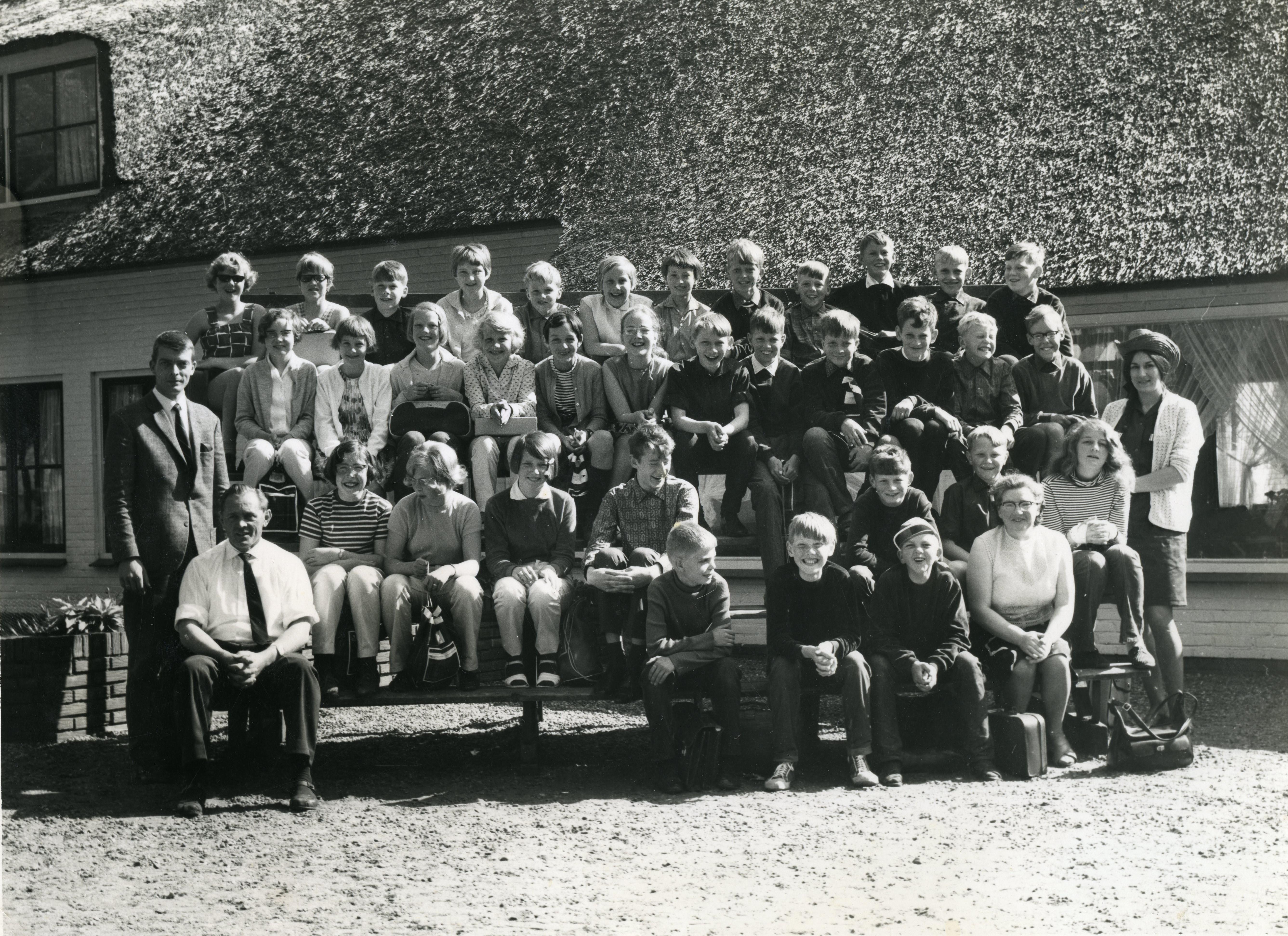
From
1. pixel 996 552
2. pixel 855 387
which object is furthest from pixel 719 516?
Result: pixel 996 552

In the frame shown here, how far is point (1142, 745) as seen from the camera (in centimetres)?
633

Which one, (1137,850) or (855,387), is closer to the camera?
(1137,850)

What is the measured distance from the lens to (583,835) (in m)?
5.46

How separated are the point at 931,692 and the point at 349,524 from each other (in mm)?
3153

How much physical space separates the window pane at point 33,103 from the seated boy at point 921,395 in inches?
386

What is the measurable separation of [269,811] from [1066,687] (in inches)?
152

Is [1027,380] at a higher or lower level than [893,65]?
lower

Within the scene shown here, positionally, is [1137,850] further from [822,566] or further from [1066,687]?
[822,566]

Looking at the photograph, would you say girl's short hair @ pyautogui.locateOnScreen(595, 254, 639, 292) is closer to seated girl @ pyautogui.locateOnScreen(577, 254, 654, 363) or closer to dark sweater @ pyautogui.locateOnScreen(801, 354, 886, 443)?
seated girl @ pyautogui.locateOnScreen(577, 254, 654, 363)

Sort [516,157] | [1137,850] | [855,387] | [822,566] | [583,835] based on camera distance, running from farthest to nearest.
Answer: [516,157] → [855,387] → [822,566] → [583,835] → [1137,850]

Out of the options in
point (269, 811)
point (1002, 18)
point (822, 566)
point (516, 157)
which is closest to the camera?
→ point (269, 811)

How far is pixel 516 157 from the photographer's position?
1229 centimetres

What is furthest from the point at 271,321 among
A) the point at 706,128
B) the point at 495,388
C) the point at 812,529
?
the point at 706,128

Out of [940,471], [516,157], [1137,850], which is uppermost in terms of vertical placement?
[516,157]
